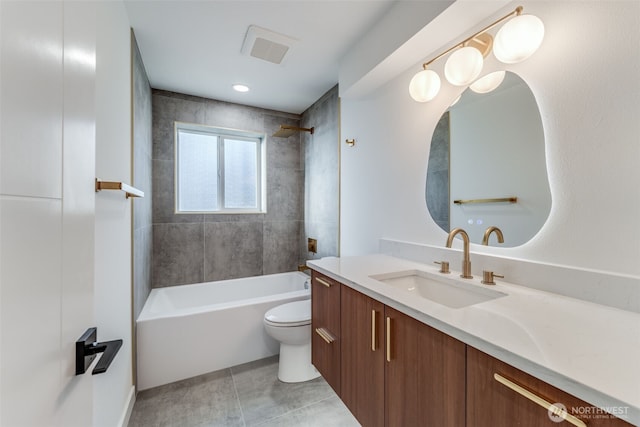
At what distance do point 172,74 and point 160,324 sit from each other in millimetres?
2063

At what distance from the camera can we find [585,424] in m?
0.45

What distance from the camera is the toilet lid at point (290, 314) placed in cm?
182

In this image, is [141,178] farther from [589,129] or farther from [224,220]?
[589,129]

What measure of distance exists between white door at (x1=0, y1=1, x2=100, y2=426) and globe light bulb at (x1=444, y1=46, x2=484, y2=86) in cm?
134

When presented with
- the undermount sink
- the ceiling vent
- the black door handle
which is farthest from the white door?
the ceiling vent

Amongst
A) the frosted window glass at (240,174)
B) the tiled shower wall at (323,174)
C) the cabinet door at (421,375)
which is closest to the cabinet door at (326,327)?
the cabinet door at (421,375)

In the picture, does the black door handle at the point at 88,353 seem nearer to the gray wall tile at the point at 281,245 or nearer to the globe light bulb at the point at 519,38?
the globe light bulb at the point at 519,38

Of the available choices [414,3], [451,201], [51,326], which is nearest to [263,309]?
[451,201]

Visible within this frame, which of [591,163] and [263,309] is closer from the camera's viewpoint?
[591,163]

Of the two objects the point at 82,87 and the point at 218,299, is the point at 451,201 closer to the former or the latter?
the point at 82,87

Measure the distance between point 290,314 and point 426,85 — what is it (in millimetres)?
1763

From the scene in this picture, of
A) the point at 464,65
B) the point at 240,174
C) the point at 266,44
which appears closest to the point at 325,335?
the point at 464,65

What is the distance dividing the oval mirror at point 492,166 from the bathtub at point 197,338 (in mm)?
1514

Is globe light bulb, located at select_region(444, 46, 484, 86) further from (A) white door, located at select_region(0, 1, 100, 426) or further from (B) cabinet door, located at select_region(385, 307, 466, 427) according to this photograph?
(A) white door, located at select_region(0, 1, 100, 426)
